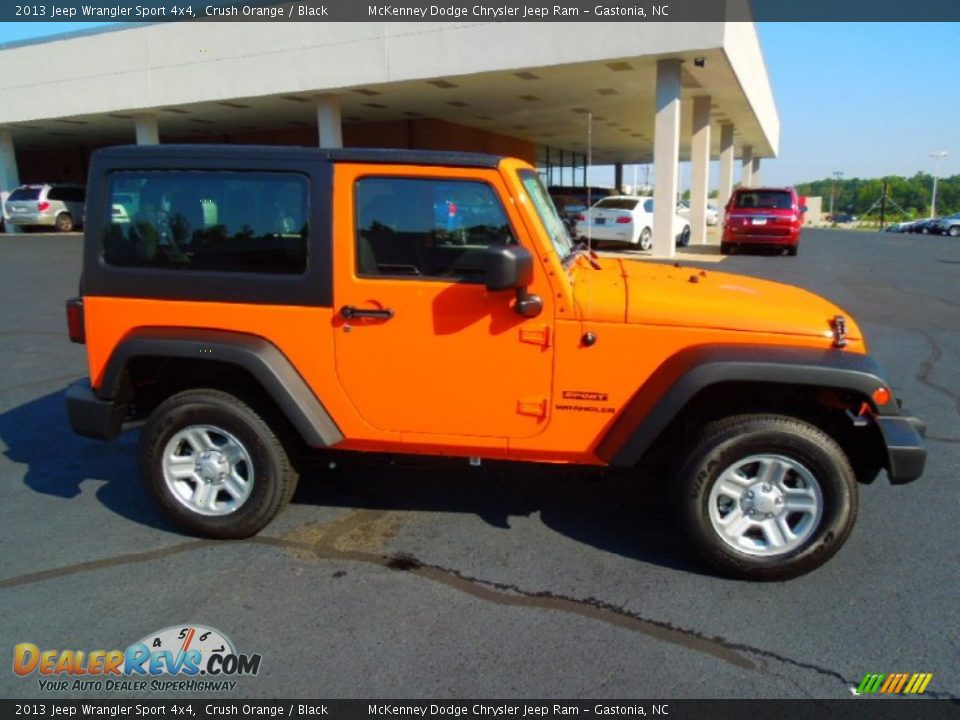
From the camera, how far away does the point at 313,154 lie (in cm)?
324

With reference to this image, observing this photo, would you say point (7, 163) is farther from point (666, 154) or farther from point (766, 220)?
point (766, 220)

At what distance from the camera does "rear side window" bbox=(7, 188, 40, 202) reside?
25.9 meters

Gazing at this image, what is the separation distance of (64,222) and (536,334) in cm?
2984

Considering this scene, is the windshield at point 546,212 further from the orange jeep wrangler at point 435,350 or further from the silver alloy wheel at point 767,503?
the silver alloy wheel at point 767,503

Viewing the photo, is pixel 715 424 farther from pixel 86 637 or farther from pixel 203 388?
pixel 86 637

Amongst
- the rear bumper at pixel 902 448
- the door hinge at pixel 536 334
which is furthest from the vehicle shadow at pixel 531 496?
the rear bumper at pixel 902 448

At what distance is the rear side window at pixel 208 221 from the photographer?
10.9 ft

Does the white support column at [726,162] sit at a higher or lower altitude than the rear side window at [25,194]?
higher

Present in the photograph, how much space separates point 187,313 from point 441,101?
2085 cm

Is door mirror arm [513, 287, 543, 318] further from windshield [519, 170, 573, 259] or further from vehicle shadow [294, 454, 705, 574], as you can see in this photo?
vehicle shadow [294, 454, 705, 574]

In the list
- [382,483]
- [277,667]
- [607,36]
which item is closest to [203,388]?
[382,483]

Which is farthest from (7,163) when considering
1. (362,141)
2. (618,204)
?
(618,204)

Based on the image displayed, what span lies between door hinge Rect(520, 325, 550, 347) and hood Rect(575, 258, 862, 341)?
0.19 meters
